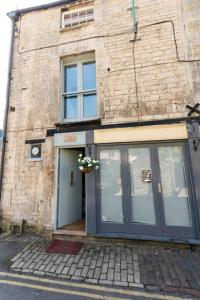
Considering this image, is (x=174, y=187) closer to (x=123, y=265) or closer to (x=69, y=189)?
(x=123, y=265)

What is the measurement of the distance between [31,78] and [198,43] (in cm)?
562

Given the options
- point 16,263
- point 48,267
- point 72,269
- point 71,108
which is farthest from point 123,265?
point 71,108

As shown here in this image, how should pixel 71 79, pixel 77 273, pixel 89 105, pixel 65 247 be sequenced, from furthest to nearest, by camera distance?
pixel 71 79 → pixel 89 105 → pixel 65 247 → pixel 77 273

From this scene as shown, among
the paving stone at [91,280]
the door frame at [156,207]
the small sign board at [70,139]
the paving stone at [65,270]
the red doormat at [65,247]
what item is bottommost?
the paving stone at [91,280]

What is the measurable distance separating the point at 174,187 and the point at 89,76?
4.58m

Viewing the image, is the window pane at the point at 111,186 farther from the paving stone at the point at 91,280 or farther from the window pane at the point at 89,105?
the paving stone at the point at 91,280

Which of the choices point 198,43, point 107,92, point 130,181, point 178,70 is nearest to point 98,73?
point 107,92

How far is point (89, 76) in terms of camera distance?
6141mm

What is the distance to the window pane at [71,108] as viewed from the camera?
19.9 feet

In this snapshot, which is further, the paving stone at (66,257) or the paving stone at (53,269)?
the paving stone at (66,257)

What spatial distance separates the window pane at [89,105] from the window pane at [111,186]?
149cm

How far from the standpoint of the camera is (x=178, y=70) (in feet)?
17.0

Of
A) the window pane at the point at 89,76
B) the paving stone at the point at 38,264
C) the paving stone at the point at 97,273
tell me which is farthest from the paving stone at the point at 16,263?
the window pane at the point at 89,76

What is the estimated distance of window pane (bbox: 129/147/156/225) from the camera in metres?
4.74
